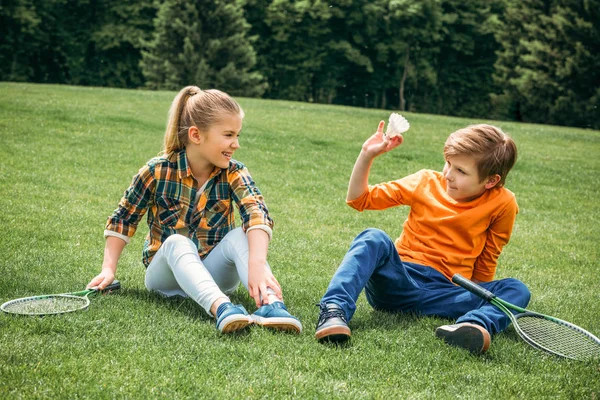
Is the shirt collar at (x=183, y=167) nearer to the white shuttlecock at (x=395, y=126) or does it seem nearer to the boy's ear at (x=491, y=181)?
the white shuttlecock at (x=395, y=126)

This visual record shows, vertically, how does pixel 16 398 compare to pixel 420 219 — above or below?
below

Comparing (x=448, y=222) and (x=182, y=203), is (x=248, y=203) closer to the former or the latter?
(x=182, y=203)

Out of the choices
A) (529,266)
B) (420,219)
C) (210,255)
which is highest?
(420,219)

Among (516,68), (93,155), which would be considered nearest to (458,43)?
(516,68)

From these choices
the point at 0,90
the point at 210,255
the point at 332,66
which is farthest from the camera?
the point at 332,66

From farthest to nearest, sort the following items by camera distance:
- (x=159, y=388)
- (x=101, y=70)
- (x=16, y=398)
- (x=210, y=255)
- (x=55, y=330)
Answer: (x=101, y=70)
(x=210, y=255)
(x=55, y=330)
(x=159, y=388)
(x=16, y=398)

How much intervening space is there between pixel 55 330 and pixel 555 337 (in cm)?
277

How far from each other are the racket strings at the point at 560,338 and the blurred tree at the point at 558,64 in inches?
1578

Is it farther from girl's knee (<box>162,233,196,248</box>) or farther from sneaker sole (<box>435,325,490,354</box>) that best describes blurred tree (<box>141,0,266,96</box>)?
sneaker sole (<box>435,325,490,354</box>)

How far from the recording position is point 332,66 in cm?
4966

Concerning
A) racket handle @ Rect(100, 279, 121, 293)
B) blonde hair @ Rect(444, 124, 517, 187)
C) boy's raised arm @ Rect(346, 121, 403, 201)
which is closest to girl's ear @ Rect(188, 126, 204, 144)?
boy's raised arm @ Rect(346, 121, 403, 201)

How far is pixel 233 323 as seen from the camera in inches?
133

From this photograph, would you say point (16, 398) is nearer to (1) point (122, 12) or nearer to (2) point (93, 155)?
(2) point (93, 155)

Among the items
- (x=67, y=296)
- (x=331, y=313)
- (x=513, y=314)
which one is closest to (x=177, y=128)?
(x=67, y=296)
